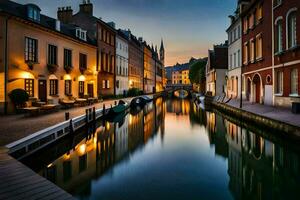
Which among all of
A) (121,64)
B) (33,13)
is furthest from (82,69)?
(121,64)

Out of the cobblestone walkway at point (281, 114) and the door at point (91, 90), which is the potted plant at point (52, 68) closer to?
the door at point (91, 90)

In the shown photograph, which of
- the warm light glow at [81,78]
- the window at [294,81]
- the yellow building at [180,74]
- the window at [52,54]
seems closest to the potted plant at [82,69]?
the warm light glow at [81,78]

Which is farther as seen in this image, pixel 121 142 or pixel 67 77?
pixel 67 77

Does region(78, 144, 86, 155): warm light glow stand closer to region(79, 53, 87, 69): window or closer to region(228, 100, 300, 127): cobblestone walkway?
region(228, 100, 300, 127): cobblestone walkway

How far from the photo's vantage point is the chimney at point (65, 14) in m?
32.5

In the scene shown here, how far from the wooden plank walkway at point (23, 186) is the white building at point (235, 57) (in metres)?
27.5

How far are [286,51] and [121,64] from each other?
28.2m

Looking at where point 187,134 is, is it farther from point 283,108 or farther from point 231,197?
point 231,197

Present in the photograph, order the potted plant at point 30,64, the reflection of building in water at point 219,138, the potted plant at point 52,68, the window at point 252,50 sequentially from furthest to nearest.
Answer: the window at point 252,50
the potted plant at point 52,68
the potted plant at point 30,64
the reflection of building in water at point 219,138

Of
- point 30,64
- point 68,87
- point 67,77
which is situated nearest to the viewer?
point 30,64

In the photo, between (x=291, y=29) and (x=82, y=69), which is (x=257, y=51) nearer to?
(x=291, y=29)

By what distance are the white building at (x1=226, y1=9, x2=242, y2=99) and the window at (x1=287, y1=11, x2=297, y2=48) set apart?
39.5 ft

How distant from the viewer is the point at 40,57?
20344 mm

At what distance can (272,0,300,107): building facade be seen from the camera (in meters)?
16.6
